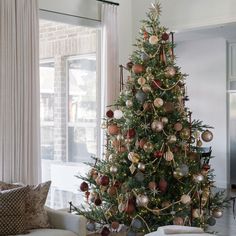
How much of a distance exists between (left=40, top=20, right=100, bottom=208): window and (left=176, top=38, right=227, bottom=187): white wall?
4.20 metres

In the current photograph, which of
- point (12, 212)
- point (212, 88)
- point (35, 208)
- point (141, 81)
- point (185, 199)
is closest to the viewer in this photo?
point (12, 212)

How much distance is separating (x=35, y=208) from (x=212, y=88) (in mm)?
6320

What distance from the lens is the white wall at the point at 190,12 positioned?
5.52 m

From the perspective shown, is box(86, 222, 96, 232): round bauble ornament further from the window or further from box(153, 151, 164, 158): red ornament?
box(153, 151, 164, 158): red ornament

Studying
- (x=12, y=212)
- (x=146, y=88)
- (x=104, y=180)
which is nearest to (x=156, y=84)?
(x=146, y=88)

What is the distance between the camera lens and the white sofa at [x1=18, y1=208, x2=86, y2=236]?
384cm

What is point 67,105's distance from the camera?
5730mm

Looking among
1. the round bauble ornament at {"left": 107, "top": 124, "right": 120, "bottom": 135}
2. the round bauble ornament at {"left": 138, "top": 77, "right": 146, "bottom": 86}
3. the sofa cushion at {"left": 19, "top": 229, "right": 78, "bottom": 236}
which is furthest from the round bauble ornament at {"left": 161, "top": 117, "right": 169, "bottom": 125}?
the sofa cushion at {"left": 19, "top": 229, "right": 78, "bottom": 236}

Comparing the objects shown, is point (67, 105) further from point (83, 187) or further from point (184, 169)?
point (184, 169)

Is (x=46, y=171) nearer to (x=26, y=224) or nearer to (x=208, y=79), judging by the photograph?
(x=26, y=224)

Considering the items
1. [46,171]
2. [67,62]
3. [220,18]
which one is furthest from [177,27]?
[46,171]

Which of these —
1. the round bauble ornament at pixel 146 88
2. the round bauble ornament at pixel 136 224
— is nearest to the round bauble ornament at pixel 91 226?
the round bauble ornament at pixel 136 224

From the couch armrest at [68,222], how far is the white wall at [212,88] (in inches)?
233

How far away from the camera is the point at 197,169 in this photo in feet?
15.5
